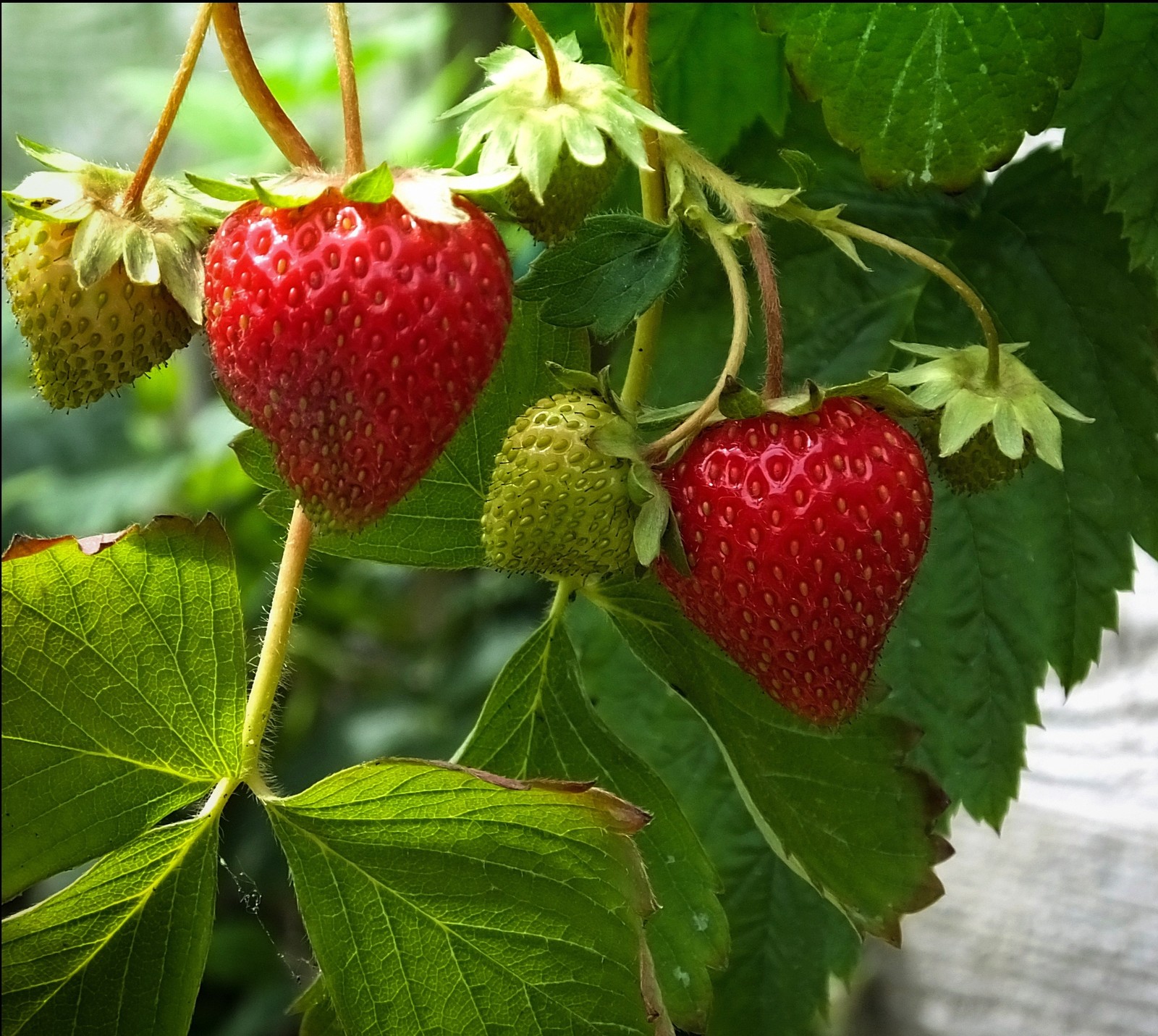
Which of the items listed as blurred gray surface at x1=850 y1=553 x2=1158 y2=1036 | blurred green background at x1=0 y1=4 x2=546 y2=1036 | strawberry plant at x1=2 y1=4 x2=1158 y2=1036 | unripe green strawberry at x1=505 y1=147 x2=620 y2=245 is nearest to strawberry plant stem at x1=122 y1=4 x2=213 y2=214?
strawberry plant at x1=2 y1=4 x2=1158 y2=1036

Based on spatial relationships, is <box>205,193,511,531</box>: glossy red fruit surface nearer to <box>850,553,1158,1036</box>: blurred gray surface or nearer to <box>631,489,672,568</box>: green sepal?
<box>631,489,672,568</box>: green sepal

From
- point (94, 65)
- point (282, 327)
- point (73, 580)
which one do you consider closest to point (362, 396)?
point (282, 327)

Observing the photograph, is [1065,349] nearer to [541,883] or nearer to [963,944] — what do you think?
[541,883]

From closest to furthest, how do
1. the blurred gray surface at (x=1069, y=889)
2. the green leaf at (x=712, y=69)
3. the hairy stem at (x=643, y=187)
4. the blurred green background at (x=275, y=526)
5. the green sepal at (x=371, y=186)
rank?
the green sepal at (x=371, y=186), the hairy stem at (x=643, y=187), the green leaf at (x=712, y=69), the blurred gray surface at (x=1069, y=889), the blurred green background at (x=275, y=526)

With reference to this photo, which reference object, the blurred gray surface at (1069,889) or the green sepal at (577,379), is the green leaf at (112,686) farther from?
the blurred gray surface at (1069,889)

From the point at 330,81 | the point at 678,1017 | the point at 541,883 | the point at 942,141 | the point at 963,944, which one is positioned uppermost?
the point at 942,141

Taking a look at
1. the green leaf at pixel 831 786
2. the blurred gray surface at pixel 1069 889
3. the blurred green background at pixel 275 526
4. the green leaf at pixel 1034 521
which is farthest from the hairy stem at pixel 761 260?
the blurred green background at pixel 275 526

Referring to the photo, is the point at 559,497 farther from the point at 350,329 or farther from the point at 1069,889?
the point at 1069,889
